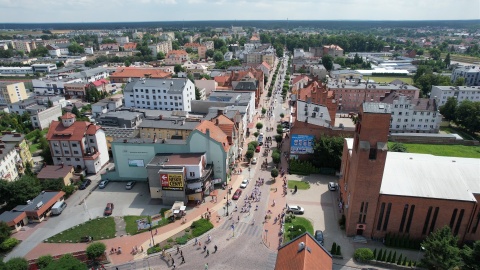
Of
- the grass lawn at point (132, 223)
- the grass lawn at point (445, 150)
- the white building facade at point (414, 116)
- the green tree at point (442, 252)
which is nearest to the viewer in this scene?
the green tree at point (442, 252)

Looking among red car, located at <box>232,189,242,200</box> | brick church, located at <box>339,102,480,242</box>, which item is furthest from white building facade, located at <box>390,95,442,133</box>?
red car, located at <box>232,189,242,200</box>

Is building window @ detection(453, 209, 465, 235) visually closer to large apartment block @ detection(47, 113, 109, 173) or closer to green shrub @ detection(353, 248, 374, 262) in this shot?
green shrub @ detection(353, 248, 374, 262)

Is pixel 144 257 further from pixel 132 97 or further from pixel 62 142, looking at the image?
pixel 132 97

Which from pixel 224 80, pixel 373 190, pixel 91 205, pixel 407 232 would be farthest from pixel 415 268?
pixel 224 80

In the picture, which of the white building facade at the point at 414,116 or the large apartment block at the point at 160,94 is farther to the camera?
the large apartment block at the point at 160,94

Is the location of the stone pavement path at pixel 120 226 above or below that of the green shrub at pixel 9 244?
below

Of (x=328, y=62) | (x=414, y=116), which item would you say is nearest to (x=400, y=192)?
(x=414, y=116)

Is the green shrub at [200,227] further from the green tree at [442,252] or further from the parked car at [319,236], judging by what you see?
the green tree at [442,252]

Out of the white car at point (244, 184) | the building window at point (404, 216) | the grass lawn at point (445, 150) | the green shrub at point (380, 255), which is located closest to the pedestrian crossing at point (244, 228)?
the white car at point (244, 184)
